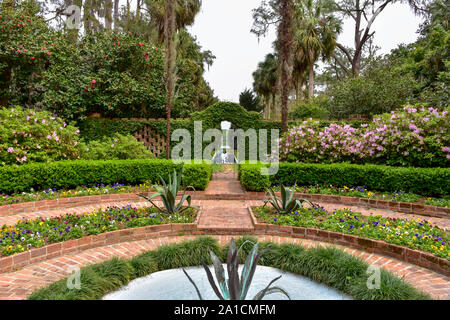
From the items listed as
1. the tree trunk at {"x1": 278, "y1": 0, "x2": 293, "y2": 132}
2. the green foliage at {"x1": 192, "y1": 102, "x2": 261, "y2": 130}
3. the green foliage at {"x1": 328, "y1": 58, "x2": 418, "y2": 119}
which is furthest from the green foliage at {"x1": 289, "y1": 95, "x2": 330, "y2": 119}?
the tree trunk at {"x1": 278, "y1": 0, "x2": 293, "y2": 132}

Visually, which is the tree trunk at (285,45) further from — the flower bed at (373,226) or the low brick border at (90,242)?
the low brick border at (90,242)

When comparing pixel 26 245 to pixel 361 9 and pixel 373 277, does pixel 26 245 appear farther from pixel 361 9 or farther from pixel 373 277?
pixel 361 9

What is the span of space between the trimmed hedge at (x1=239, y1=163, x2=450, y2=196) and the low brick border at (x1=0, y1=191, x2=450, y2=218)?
575mm

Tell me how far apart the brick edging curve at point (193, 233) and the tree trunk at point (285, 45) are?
6.02 metres

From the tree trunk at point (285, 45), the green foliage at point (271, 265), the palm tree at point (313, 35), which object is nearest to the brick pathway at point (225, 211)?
the green foliage at point (271, 265)

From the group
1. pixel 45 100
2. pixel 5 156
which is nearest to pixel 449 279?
pixel 5 156

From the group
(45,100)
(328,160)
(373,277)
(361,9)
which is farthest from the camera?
(361,9)

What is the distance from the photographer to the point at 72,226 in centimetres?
434

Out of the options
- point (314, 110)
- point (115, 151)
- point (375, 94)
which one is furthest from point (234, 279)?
point (314, 110)

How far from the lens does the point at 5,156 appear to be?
21.8 feet

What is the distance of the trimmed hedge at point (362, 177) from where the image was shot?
6242 millimetres

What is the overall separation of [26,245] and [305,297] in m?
3.41

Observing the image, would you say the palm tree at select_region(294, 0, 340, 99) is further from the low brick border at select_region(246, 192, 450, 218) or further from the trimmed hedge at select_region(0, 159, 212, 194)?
the trimmed hedge at select_region(0, 159, 212, 194)
